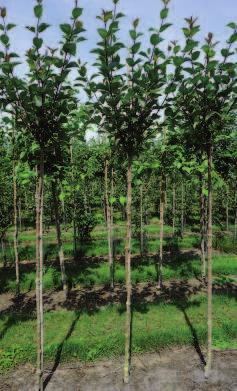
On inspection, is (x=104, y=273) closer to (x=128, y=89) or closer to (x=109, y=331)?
(x=109, y=331)

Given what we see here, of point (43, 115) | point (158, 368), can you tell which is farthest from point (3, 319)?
point (43, 115)

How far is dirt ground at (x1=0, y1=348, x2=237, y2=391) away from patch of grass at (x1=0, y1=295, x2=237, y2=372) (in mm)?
499

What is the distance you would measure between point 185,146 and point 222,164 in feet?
10.7

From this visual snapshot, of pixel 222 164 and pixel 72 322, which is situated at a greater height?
pixel 222 164

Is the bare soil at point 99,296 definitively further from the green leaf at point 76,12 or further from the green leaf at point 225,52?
the green leaf at point 76,12

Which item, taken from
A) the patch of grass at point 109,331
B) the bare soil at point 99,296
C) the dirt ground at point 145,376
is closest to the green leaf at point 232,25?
the dirt ground at point 145,376

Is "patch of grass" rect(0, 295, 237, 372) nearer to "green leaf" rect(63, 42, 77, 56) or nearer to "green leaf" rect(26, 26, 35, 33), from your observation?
"green leaf" rect(63, 42, 77, 56)

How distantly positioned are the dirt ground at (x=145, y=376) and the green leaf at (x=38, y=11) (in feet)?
31.7

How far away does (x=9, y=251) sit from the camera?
2686cm

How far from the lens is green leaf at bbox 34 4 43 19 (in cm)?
696

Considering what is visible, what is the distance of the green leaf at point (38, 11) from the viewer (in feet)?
22.8

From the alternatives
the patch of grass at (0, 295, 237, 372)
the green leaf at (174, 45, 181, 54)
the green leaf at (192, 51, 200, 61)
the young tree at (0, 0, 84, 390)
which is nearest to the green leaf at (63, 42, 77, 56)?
the young tree at (0, 0, 84, 390)

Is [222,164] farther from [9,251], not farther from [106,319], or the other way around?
[9,251]

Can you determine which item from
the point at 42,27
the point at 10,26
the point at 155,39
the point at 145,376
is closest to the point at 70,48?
the point at 42,27
